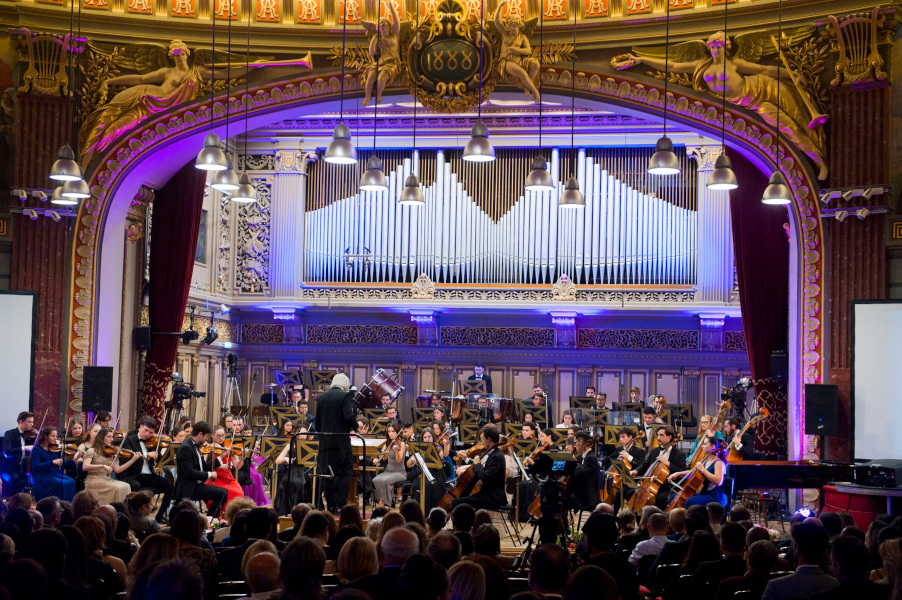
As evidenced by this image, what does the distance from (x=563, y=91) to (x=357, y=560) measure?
764 cm

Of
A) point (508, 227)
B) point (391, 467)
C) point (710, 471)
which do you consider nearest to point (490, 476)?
point (710, 471)

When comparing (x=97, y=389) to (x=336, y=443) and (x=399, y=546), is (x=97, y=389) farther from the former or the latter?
(x=399, y=546)

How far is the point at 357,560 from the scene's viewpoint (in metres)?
4.41

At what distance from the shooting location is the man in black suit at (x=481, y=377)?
15.4 metres

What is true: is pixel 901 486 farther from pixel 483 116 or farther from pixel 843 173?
pixel 483 116

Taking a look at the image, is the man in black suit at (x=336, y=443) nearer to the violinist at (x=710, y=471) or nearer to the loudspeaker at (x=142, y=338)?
the violinist at (x=710, y=471)

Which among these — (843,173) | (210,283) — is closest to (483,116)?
(210,283)

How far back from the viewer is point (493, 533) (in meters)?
5.07

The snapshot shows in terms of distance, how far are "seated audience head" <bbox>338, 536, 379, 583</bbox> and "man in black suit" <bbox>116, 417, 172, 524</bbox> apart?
6.19 m

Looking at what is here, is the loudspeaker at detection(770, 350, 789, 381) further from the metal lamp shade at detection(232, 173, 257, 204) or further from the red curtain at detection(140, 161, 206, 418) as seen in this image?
the red curtain at detection(140, 161, 206, 418)

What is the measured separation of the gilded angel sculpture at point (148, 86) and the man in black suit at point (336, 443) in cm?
384

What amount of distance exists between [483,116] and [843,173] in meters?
6.82

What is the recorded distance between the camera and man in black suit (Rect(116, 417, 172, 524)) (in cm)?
1012

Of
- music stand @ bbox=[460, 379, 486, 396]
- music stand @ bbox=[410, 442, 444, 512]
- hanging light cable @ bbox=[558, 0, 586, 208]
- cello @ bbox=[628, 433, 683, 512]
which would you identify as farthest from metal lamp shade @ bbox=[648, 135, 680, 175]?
music stand @ bbox=[460, 379, 486, 396]
